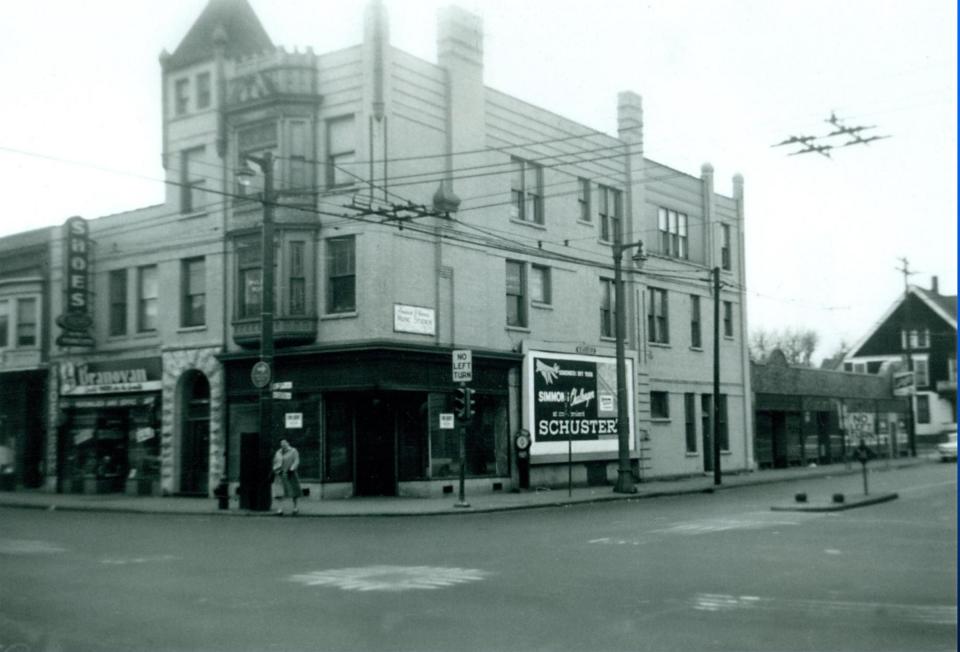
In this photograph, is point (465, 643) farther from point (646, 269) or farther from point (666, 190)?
point (666, 190)

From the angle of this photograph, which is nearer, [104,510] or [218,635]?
[218,635]

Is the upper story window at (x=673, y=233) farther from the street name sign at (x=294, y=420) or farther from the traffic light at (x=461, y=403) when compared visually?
the street name sign at (x=294, y=420)

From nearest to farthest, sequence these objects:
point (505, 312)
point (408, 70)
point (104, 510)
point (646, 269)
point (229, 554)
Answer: point (229, 554) → point (104, 510) → point (408, 70) → point (505, 312) → point (646, 269)

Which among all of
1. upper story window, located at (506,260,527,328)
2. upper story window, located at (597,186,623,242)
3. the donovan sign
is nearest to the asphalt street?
the donovan sign

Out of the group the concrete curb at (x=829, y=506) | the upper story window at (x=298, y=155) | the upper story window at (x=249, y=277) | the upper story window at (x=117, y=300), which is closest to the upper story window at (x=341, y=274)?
the upper story window at (x=298, y=155)

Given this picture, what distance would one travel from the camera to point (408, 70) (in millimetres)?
29641

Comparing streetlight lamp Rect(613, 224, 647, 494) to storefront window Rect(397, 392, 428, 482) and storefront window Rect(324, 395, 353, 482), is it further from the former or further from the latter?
storefront window Rect(324, 395, 353, 482)

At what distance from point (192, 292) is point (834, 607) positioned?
24.4 metres

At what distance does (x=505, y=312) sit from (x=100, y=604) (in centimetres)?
2183

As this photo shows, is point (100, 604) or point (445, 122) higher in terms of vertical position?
point (445, 122)

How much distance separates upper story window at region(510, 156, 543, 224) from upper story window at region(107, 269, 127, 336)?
12.1m

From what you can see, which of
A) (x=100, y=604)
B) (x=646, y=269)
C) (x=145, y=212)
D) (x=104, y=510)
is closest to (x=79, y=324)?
(x=145, y=212)

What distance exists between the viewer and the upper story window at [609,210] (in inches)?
1443

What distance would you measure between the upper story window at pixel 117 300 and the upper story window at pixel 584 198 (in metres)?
14.5
